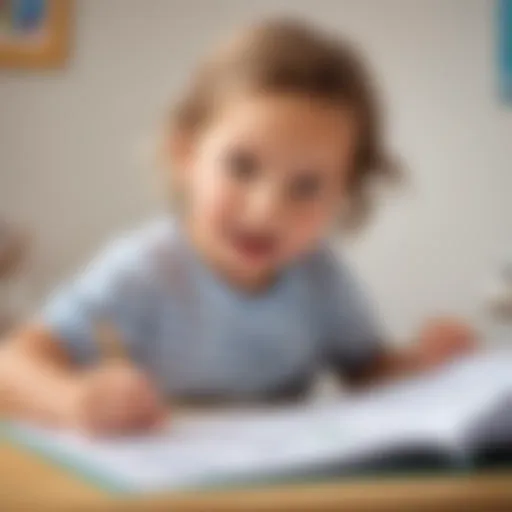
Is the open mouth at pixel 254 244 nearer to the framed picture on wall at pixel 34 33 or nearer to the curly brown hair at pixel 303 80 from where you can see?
the curly brown hair at pixel 303 80

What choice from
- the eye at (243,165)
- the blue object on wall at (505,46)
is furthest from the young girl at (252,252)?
the blue object on wall at (505,46)

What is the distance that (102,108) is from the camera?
686mm

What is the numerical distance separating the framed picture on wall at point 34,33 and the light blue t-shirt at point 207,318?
132 millimetres

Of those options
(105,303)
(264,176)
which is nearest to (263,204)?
(264,176)

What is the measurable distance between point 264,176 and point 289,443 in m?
0.19

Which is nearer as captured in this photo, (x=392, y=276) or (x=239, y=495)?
(x=239, y=495)

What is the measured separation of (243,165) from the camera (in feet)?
2.23

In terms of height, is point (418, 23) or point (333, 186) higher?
point (418, 23)

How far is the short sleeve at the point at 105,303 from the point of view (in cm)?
66

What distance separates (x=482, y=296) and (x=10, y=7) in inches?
15.0

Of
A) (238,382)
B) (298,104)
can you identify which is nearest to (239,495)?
(238,382)

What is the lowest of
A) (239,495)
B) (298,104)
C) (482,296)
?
(239,495)

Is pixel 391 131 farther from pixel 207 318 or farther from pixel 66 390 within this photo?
pixel 66 390

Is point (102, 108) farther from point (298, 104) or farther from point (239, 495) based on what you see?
point (239, 495)
